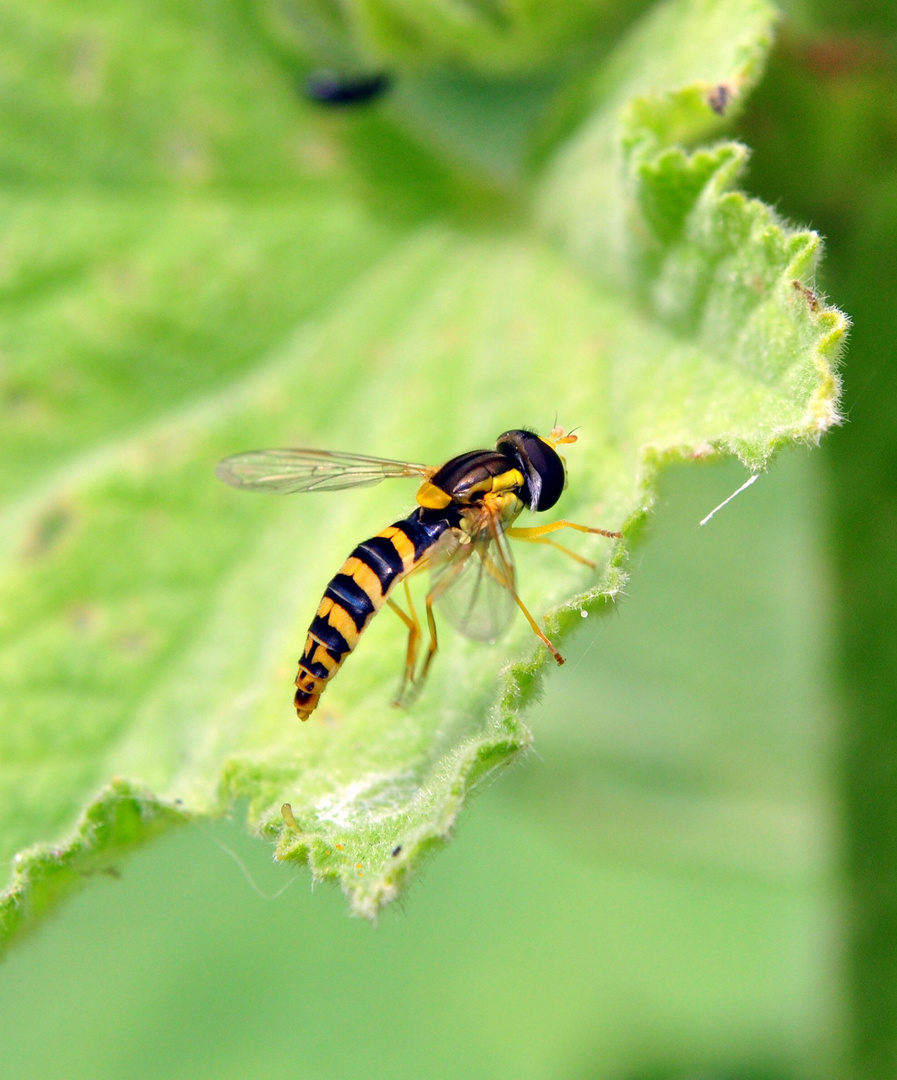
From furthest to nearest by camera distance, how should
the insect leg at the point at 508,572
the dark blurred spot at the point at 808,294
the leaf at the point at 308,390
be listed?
the insect leg at the point at 508,572
the leaf at the point at 308,390
the dark blurred spot at the point at 808,294

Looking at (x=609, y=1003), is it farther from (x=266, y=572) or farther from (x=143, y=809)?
(x=143, y=809)

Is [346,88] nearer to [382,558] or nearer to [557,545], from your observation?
[382,558]

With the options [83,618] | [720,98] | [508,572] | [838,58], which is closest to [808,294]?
[720,98]

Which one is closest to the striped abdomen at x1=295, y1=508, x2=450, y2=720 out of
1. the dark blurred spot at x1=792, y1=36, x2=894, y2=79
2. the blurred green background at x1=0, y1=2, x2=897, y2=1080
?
the dark blurred spot at x1=792, y1=36, x2=894, y2=79

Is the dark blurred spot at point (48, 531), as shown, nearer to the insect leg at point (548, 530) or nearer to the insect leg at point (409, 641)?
the insect leg at point (409, 641)

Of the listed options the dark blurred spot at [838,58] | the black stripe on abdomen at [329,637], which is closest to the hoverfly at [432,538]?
the black stripe on abdomen at [329,637]

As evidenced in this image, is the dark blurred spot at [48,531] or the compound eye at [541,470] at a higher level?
the dark blurred spot at [48,531]
